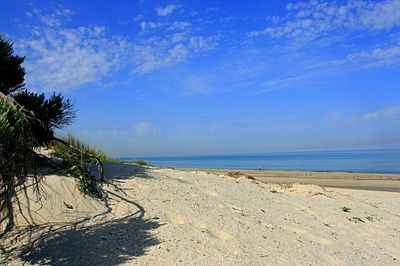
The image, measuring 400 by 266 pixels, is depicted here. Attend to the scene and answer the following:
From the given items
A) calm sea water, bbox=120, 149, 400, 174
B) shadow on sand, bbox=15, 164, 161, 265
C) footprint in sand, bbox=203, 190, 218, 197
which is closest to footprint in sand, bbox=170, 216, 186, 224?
shadow on sand, bbox=15, 164, 161, 265

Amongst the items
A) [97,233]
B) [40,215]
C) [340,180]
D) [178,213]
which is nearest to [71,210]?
[40,215]

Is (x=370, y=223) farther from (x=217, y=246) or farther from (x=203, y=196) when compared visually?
(x=217, y=246)

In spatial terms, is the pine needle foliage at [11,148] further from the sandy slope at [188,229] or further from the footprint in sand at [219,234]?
the footprint in sand at [219,234]

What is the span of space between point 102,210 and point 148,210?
833 mm

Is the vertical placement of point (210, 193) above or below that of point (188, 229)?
above

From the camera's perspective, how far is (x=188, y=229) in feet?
22.9

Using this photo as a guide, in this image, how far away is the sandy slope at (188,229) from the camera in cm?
602

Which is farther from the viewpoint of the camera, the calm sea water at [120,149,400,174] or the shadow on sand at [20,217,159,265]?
the calm sea water at [120,149,400,174]

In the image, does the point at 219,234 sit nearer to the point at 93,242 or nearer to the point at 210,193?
the point at 93,242

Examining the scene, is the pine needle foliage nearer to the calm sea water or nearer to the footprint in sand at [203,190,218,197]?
the footprint in sand at [203,190,218,197]

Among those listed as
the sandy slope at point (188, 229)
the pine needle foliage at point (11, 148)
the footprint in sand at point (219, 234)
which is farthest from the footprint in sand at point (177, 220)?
the pine needle foliage at point (11, 148)

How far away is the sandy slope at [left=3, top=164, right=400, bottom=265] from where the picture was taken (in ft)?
19.7

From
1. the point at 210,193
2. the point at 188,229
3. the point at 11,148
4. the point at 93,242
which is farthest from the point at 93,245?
the point at 210,193

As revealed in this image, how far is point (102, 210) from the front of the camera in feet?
24.4
